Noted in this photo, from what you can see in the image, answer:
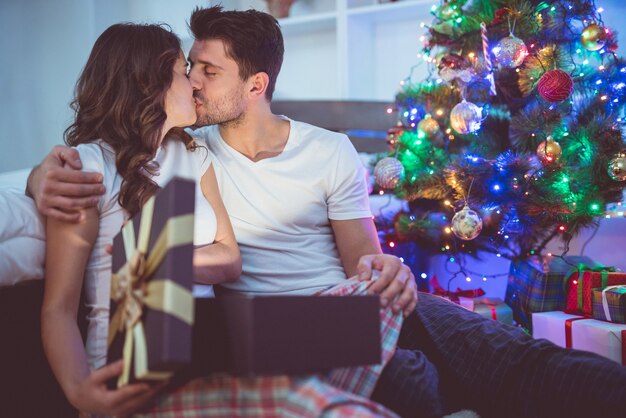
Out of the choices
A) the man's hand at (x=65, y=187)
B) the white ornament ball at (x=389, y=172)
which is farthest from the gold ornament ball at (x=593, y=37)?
the man's hand at (x=65, y=187)

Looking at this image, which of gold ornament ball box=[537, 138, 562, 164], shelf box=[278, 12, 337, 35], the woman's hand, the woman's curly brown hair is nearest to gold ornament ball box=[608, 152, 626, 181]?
gold ornament ball box=[537, 138, 562, 164]

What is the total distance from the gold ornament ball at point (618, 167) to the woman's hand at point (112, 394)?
1.38 metres

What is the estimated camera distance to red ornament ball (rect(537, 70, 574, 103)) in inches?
65.3

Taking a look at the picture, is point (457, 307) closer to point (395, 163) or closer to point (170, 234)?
point (395, 163)

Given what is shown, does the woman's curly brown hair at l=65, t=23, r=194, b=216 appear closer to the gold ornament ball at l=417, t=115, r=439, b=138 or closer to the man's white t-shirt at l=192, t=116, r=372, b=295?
the man's white t-shirt at l=192, t=116, r=372, b=295

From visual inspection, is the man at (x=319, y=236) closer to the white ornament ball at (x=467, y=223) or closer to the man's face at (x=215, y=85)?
the man's face at (x=215, y=85)

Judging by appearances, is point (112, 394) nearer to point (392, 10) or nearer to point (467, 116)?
point (467, 116)

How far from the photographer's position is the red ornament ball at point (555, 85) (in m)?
1.66

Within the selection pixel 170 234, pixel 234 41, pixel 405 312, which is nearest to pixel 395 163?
pixel 234 41

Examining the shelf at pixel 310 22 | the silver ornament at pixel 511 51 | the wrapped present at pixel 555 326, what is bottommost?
the wrapped present at pixel 555 326

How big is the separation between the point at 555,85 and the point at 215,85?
2.80 feet

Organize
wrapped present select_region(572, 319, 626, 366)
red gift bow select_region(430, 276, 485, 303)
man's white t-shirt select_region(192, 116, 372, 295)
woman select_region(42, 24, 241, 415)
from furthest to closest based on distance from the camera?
1. red gift bow select_region(430, 276, 485, 303)
2. wrapped present select_region(572, 319, 626, 366)
3. man's white t-shirt select_region(192, 116, 372, 295)
4. woman select_region(42, 24, 241, 415)

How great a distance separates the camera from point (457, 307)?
1350 mm

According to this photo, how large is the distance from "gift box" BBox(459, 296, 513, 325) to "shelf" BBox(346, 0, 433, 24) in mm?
1348
